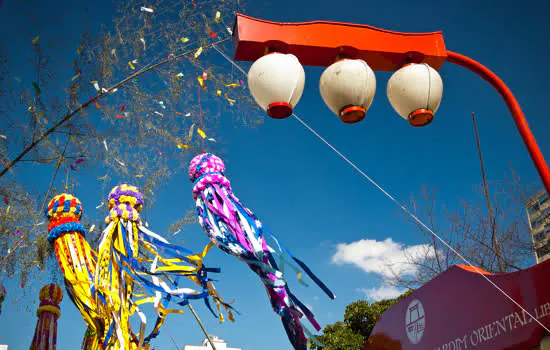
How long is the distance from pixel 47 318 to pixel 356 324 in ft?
32.0

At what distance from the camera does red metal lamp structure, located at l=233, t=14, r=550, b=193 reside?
2779 mm

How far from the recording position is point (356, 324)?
1233 centimetres

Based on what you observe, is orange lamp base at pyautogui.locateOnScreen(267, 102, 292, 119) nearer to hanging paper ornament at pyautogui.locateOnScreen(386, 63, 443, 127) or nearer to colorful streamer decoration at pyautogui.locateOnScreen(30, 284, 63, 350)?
hanging paper ornament at pyautogui.locateOnScreen(386, 63, 443, 127)

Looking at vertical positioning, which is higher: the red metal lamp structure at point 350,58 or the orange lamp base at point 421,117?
the red metal lamp structure at point 350,58

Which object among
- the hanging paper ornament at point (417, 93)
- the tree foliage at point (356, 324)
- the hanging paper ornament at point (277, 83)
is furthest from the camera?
the tree foliage at point (356, 324)

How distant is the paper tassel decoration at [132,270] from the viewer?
2.77m

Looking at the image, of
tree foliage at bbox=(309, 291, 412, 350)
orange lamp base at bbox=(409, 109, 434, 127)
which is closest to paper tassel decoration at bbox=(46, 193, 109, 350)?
orange lamp base at bbox=(409, 109, 434, 127)

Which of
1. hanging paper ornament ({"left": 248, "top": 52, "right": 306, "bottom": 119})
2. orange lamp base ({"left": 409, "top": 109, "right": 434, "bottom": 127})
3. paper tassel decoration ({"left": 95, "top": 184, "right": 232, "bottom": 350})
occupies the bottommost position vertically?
paper tassel decoration ({"left": 95, "top": 184, "right": 232, "bottom": 350})

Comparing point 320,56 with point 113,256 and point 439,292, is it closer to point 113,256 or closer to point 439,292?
point 113,256

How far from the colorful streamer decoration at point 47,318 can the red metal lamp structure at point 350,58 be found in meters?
2.02

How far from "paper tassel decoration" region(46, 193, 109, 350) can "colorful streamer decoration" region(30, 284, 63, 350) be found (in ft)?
1.81

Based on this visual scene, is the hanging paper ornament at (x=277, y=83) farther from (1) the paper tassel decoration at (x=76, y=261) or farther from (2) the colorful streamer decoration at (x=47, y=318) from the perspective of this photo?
(2) the colorful streamer decoration at (x=47, y=318)

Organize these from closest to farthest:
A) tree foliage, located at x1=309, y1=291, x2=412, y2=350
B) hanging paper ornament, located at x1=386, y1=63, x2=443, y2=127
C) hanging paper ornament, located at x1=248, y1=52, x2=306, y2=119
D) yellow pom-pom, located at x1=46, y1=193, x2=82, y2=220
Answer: hanging paper ornament, located at x1=248, y1=52, x2=306, y2=119, hanging paper ornament, located at x1=386, y1=63, x2=443, y2=127, yellow pom-pom, located at x1=46, y1=193, x2=82, y2=220, tree foliage, located at x1=309, y1=291, x2=412, y2=350

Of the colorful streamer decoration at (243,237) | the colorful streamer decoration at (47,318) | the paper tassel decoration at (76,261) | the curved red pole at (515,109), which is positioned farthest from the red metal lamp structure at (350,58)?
the colorful streamer decoration at (47,318)
